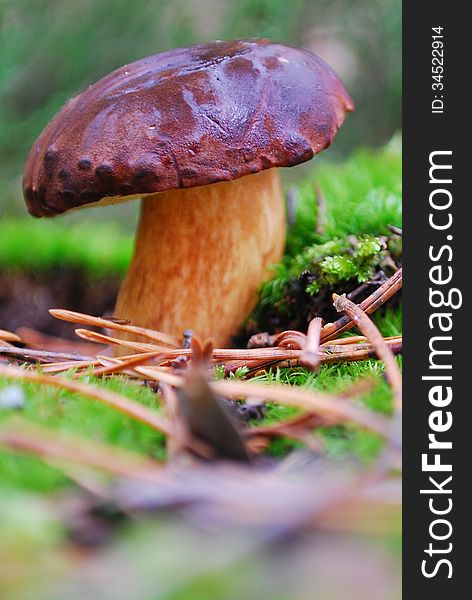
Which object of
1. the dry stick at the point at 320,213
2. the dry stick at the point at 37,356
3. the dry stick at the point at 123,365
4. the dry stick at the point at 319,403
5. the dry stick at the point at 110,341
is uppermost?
the dry stick at the point at 320,213

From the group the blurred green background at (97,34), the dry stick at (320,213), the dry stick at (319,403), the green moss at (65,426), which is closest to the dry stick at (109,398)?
the green moss at (65,426)

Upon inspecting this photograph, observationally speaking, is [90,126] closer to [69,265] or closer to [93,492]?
[93,492]

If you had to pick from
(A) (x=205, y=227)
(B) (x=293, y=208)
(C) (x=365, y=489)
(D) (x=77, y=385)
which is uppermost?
(B) (x=293, y=208)

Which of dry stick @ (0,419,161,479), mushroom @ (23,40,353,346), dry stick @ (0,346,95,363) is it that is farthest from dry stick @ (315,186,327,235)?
dry stick @ (0,419,161,479)

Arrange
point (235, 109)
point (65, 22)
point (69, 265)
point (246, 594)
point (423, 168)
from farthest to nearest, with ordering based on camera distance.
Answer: point (65, 22), point (69, 265), point (235, 109), point (423, 168), point (246, 594)

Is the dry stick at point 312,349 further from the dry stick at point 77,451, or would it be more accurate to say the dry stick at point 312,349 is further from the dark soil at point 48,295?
the dark soil at point 48,295

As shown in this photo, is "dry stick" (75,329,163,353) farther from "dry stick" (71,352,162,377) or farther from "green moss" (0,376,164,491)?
"green moss" (0,376,164,491)

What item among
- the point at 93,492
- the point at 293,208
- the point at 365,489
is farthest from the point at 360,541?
the point at 293,208
